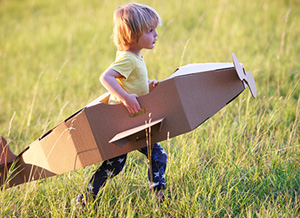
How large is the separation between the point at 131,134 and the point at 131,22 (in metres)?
0.61

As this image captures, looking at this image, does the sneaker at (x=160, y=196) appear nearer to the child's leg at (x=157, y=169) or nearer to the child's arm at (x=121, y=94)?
the child's leg at (x=157, y=169)

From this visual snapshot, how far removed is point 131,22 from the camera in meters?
1.98

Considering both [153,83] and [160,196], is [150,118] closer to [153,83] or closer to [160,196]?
[153,83]

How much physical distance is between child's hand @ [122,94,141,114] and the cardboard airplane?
3 centimetres

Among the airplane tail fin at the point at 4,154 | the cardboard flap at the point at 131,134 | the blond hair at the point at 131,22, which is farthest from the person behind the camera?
the airplane tail fin at the point at 4,154

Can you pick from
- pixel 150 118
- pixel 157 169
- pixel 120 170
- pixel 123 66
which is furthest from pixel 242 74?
pixel 120 170

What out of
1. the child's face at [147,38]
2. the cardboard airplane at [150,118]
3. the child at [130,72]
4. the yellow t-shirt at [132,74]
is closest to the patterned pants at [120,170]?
the child at [130,72]

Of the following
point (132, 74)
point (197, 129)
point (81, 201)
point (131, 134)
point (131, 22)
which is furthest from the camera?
point (197, 129)

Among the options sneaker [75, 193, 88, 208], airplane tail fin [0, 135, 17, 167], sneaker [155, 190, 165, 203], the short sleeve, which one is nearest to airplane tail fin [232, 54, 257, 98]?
the short sleeve

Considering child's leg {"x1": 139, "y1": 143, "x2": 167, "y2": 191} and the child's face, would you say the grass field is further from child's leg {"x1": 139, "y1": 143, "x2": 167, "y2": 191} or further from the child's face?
the child's face

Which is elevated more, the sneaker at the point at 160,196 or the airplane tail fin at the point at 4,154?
the airplane tail fin at the point at 4,154

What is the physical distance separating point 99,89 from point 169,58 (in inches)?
36.3

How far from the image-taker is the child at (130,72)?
75.5 inches

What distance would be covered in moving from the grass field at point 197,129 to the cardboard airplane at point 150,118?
1.00 ft
